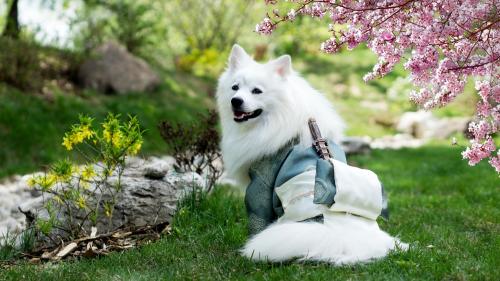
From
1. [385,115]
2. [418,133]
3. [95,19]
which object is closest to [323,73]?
[385,115]

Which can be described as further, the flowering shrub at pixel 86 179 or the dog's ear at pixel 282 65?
the dog's ear at pixel 282 65

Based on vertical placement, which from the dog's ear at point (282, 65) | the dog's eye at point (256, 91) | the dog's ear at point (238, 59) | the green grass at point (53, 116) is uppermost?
the green grass at point (53, 116)

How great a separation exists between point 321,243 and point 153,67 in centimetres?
1140

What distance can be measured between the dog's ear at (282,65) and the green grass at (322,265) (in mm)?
1242

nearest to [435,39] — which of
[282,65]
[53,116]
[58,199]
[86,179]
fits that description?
[282,65]

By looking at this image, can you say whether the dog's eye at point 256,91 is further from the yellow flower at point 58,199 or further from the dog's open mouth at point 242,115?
the yellow flower at point 58,199

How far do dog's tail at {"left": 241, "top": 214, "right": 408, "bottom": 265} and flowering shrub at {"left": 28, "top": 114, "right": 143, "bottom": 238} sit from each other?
4.07 ft

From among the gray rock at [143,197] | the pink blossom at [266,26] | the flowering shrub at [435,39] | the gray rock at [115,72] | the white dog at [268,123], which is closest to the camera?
the flowering shrub at [435,39]

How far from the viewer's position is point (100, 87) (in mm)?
12070

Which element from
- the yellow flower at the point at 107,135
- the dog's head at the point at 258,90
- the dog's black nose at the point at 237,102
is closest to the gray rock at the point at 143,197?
the yellow flower at the point at 107,135

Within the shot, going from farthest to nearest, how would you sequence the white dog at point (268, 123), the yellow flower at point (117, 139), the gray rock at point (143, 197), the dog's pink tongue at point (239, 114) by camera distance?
1. the gray rock at point (143, 197)
2. the dog's pink tongue at point (239, 114)
3. the yellow flower at point (117, 139)
4. the white dog at point (268, 123)

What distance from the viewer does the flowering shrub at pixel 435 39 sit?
369 centimetres

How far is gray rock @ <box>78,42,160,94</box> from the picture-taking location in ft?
39.5

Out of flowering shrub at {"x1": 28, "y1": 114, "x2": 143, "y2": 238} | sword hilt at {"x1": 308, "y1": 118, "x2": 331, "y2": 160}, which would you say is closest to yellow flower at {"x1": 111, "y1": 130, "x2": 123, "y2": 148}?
flowering shrub at {"x1": 28, "y1": 114, "x2": 143, "y2": 238}
